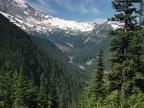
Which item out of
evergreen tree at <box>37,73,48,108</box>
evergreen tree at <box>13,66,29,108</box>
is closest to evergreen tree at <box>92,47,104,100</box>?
evergreen tree at <box>13,66,29,108</box>

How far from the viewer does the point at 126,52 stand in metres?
25.0

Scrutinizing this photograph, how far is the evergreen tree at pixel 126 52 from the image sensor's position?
24.0 m

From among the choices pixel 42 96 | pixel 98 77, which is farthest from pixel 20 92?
pixel 98 77

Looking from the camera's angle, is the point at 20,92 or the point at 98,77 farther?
the point at 20,92

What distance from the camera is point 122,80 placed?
2502 cm

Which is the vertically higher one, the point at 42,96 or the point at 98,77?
the point at 98,77

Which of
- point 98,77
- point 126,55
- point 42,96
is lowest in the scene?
point 42,96

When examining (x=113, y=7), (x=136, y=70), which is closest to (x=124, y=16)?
(x=113, y=7)

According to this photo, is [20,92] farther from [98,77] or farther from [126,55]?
[126,55]

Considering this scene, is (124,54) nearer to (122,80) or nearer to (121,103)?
(122,80)

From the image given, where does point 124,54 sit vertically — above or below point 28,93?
above

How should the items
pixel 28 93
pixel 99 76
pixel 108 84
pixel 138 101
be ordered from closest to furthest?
pixel 138 101, pixel 108 84, pixel 99 76, pixel 28 93

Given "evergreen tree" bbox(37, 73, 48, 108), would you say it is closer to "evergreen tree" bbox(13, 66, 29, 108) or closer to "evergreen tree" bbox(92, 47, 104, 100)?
"evergreen tree" bbox(13, 66, 29, 108)

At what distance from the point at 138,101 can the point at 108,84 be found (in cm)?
819
